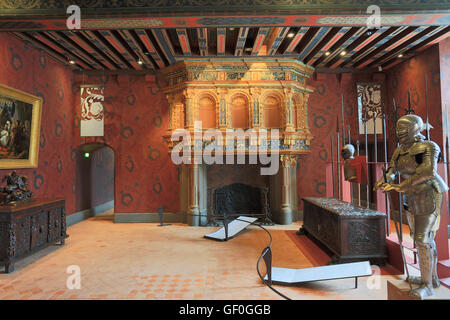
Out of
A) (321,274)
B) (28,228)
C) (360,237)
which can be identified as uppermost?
(28,228)

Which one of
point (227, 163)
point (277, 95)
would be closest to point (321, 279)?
point (227, 163)

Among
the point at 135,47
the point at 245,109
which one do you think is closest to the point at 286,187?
the point at 245,109

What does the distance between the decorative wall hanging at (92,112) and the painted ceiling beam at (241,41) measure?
4.60 metres

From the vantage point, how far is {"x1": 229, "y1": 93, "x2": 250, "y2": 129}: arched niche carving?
870cm

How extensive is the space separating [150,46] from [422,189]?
6.76 m

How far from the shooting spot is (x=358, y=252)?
4.84m

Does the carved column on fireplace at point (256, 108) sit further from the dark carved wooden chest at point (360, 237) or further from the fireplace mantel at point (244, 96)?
the dark carved wooden chest at point (360, 237)

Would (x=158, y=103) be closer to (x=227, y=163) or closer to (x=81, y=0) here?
(x=227, y=163)

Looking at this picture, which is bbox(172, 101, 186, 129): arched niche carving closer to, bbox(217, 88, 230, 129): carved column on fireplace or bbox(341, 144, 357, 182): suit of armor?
bbox(217, 88, 230, 129): carved column on fireplace

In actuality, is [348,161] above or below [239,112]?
below

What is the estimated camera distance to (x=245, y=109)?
8742mm

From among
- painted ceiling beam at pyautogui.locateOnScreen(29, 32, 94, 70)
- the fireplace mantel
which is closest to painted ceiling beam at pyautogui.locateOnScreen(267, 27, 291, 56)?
the fireplace mantel

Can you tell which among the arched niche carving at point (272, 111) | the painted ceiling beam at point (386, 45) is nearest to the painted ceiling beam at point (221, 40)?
the arched niche carving at point (272, 111)

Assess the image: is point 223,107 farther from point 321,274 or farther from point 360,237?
point 321,274
